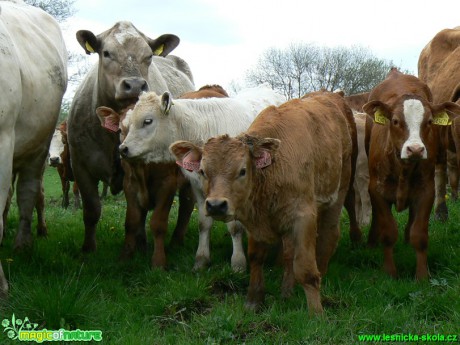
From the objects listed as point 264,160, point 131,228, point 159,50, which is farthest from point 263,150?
point 159,50

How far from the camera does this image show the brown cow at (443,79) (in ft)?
27.5

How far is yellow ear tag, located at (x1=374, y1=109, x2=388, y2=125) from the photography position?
6.58 meters

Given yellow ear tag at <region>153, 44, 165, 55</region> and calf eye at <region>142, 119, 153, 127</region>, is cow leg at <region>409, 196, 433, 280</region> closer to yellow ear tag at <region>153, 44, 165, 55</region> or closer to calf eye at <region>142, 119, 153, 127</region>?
calf eye at <region>142, 119, 153, 127</region>

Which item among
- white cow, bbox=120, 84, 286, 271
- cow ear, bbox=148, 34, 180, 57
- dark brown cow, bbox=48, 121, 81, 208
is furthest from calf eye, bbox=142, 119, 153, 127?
dark brown cow, bbox=48, 121, 81, 208

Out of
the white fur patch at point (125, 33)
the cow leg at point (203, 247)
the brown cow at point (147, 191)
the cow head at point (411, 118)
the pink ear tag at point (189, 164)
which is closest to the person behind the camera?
the pink ear tag at point (189, 164)

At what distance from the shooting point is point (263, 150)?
198 inches

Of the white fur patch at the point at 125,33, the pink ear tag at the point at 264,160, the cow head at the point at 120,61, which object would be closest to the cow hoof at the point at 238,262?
the pink ear tag at the point at 264,160

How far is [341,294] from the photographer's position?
5.62 meters

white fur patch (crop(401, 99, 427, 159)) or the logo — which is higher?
white fur patch (crop(401, 99, 427, 159))

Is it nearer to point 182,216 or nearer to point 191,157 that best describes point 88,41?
point 182,216

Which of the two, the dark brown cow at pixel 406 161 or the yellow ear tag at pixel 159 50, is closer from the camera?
the dark brown cow at pixel 406 161

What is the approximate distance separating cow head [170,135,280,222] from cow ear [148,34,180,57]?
3.24 m

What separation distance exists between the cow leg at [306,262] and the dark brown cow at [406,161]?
147cm

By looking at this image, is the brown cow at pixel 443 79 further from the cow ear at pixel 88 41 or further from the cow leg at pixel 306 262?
the cow ear at pixel 88 41
